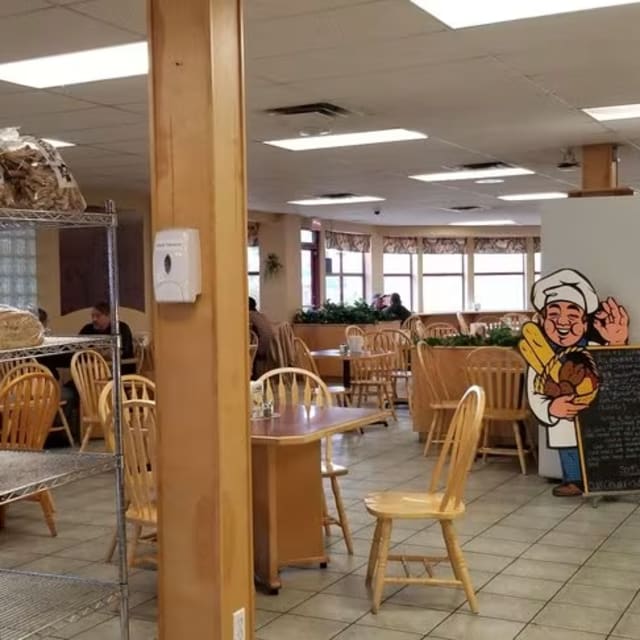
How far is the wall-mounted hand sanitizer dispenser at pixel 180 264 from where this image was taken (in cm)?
248

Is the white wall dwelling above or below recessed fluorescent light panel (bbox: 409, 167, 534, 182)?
below

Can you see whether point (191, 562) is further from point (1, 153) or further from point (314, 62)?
point (314, 62)

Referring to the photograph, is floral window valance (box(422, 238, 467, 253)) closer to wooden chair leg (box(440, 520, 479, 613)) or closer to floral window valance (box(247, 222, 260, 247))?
floral window valance (box(247, 222, 260, 247))

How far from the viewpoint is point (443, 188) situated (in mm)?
10242

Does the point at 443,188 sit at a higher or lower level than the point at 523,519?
higher

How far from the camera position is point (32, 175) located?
7.79 feet

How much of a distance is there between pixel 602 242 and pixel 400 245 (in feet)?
34.5

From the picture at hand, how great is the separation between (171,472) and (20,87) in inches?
124

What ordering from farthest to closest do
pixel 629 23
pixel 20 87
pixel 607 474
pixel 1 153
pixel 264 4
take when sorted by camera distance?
pixel 607 474
pixel 20 87
pixel 629 23
pixel 264 4
pixel 1 153

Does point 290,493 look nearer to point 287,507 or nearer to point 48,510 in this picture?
point 287,507

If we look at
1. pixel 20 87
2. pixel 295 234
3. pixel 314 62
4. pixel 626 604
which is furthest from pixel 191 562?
pixel 295 234

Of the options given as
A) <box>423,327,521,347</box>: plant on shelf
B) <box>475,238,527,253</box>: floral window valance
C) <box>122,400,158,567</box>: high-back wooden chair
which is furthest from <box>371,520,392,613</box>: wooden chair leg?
<box>475,238,527,253</box>: floral window valance

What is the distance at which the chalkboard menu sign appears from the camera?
17.9 ft

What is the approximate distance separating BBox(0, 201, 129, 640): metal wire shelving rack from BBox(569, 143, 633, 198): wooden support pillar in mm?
5508
